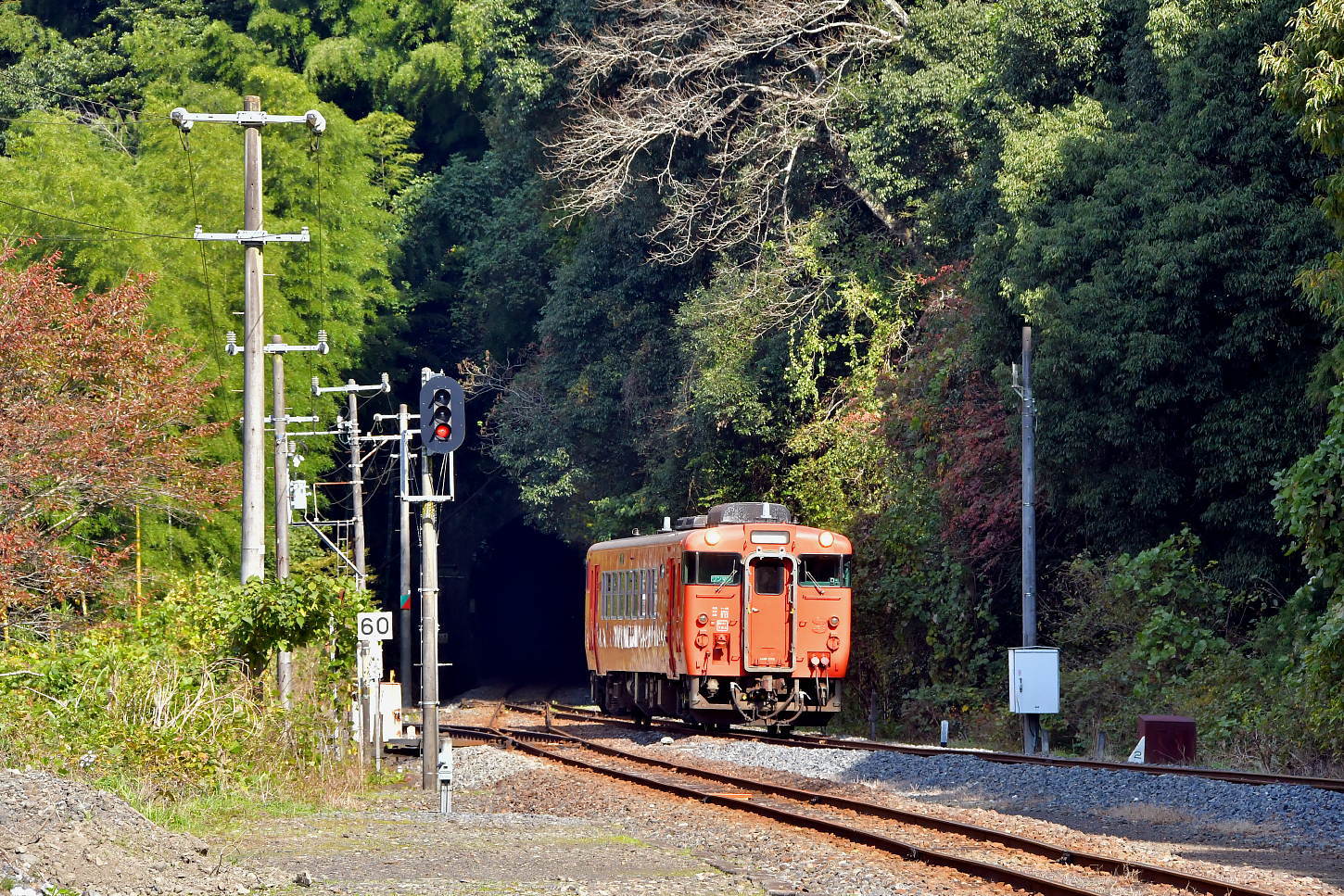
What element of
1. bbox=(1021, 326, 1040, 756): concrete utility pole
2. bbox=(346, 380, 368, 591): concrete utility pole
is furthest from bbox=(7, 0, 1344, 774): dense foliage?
bbox=(346, 380, 368, 591): concrete utility pole

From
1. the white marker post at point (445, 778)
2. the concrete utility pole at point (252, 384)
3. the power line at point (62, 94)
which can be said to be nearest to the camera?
the white marker post at point (445, 778)

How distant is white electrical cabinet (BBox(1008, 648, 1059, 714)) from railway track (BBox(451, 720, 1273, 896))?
5.16 metres

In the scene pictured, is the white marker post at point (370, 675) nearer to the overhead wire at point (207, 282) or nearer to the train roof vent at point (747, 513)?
the train roof vent at point (747, 513)

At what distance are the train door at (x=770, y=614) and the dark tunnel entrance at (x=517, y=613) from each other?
112ft

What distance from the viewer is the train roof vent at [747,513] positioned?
2638cm

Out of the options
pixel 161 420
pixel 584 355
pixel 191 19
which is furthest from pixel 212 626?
pixel 191 19

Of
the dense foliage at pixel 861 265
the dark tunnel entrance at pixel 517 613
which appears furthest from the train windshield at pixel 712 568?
the dark tunnel entrance at pixel 517 613

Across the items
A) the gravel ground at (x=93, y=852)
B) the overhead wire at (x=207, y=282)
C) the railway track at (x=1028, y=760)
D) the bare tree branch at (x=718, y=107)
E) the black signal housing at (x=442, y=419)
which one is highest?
the bare tree branch at (x=718, y=107)

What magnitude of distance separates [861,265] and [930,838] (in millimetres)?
24298

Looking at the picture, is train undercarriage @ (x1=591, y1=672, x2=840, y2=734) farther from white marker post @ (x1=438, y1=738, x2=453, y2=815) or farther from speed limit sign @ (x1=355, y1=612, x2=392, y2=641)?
white marker post @ (x1=438, y1=738, x2=453, y2=815)

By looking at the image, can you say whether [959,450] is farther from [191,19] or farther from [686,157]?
[191,19]

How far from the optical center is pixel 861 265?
3738cm

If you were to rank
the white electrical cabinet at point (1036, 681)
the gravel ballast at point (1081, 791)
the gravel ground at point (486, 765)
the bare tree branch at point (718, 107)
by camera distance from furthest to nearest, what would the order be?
the bare tree branch at point (718, 107) → the white electrical cabinet at point (1036, 681) → the gravel ground at point (486, 765) → the gravel ballast at point (1081, 791)

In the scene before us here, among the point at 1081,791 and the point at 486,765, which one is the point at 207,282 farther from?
the point at 1081,791
